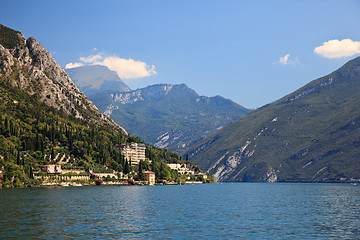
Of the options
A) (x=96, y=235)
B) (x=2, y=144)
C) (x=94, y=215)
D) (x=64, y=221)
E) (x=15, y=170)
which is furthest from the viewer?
(x=2, y=144)

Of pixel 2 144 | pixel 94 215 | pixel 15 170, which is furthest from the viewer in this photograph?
pixel 2 144

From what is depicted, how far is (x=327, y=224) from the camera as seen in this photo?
67.7 meters

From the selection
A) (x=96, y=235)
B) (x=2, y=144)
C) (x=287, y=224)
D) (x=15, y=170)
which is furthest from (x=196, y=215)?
(x=2, y=144)

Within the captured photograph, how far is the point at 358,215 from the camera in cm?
8056

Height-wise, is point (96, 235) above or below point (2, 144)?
below

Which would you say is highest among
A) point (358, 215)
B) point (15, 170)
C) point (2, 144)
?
point (2, 144)

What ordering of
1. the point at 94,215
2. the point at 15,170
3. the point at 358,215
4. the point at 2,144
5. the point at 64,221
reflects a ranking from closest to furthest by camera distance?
1. the point at 64,221
2. the point at 94,215
3. the point at 358,215
4. the point at 15,170
5. the point at 2,144

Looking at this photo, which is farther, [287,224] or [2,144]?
[2,144]

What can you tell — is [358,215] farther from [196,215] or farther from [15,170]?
[15,170]

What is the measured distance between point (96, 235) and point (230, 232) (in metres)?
18.3

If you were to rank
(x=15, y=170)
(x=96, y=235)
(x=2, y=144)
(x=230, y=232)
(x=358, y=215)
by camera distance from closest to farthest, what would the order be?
(x=96, y=235), (x=230, y=232), (x=358, y=215), (x=15, y=170), (x=2, y=144)

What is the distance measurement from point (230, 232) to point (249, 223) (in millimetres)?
10537

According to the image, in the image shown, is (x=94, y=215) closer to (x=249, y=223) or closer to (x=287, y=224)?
(x=249, y=223)

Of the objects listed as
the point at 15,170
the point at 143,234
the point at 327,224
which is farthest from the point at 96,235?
the point at 15,170
